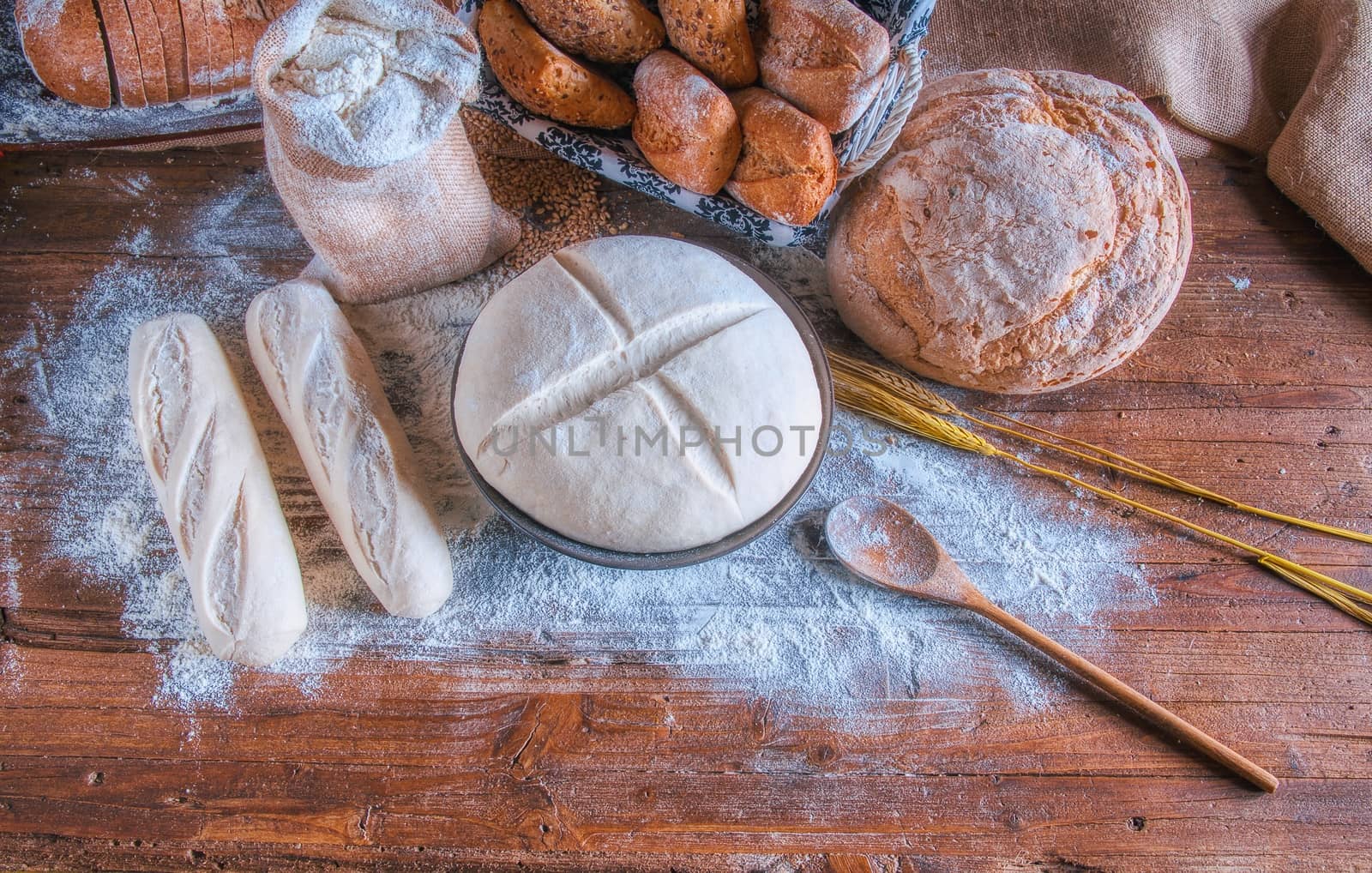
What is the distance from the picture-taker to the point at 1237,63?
195cm

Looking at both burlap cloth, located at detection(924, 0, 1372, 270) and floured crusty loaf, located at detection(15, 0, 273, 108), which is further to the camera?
burlap cloth, located at detection(924, 0, 1372, 270)

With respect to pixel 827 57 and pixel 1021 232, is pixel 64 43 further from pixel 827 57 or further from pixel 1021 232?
pixel 1021 232

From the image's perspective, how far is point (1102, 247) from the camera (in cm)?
153

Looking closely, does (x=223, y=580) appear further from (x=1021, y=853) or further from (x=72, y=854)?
(x=1021, y=853)

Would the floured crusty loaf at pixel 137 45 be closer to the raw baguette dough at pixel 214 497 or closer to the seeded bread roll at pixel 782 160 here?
the raw baguette dough at pixel 214 497

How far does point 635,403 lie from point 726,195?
1.70 ft

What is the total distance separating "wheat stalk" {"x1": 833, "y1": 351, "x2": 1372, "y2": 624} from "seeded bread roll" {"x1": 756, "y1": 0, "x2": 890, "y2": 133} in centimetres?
56

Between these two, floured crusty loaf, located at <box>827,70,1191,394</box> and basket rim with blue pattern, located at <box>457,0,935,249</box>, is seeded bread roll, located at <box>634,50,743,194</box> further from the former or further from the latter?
floured crusty loaf, located at <box>827,70,1191,394</box>

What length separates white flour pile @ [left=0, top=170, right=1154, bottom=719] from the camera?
1671 millimetres

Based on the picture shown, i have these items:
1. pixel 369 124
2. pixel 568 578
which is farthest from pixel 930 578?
pixel 369 124

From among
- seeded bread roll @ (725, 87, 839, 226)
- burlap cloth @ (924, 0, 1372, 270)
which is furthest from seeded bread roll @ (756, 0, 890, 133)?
burlap cloth @ (924, 0, 1372, 270)

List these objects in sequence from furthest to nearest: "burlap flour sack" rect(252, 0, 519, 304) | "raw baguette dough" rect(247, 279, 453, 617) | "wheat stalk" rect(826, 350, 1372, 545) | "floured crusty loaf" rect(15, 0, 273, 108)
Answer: "wheat stalk" rect(826, 350, 1372, 545), "floured crusty loaf" rect(15, 0, 273, 108), "raw baguette dough" rect(247, 279, 453, 617), "burlap flour sack" rect(252, 0, 519, 304)

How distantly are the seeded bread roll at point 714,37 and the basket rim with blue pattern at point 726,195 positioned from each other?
0.11m

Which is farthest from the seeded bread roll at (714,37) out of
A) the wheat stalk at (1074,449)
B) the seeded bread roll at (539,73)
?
the wheat stalk at (1074,449)
